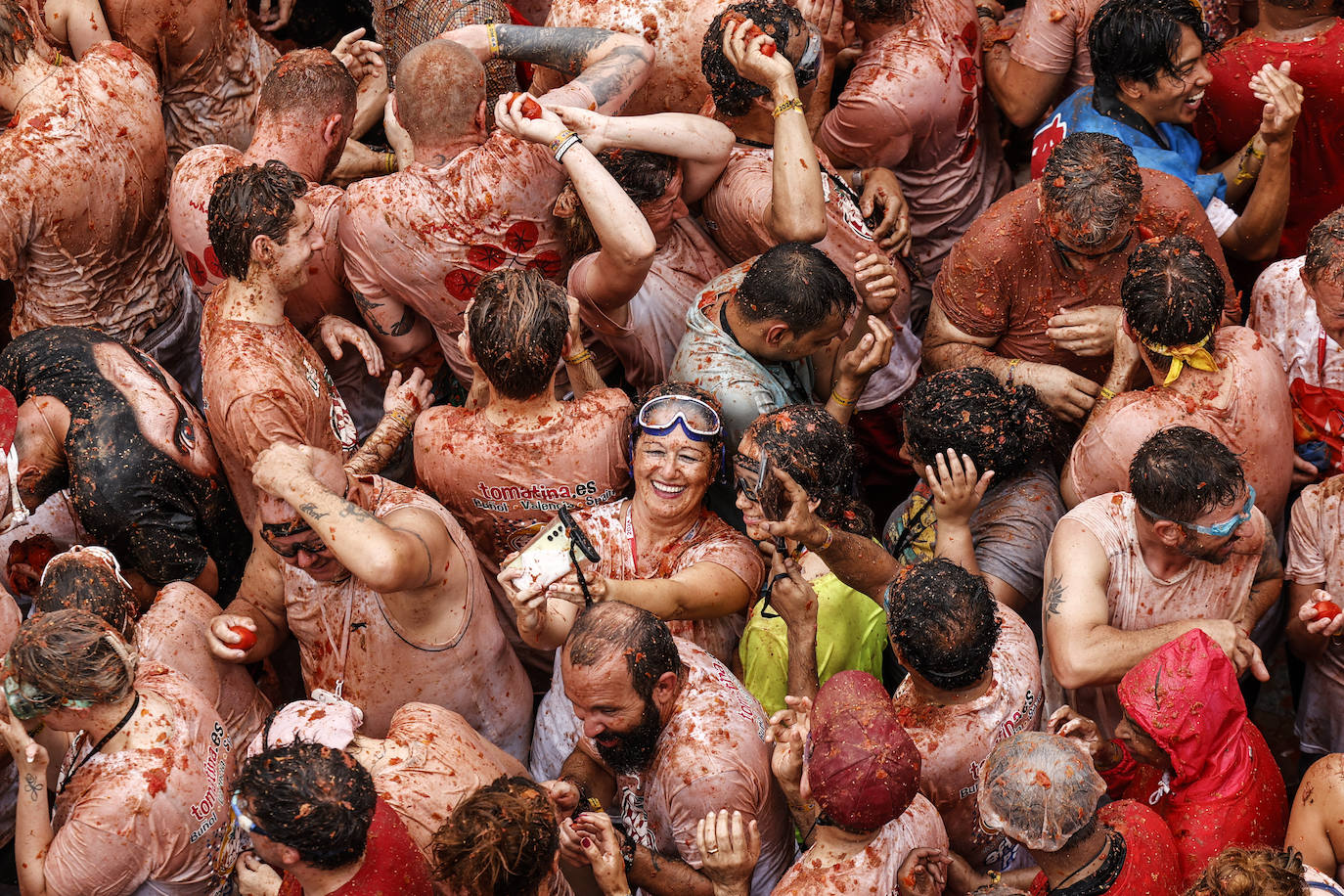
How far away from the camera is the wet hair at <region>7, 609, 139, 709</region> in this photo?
3818 mm

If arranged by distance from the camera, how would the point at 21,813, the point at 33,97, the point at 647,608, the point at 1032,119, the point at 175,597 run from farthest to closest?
the point at 1032,119, the point at 33,97, the point at 175,597, the point at 647,608, the point at 21,813

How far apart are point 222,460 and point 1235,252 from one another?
180 inches

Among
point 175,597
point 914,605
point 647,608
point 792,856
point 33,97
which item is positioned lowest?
point 792,856

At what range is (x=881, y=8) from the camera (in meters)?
5.93

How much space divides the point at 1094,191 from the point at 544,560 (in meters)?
2.47

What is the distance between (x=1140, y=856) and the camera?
352 centimetres

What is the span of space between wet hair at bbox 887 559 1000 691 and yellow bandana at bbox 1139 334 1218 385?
4.01 ft

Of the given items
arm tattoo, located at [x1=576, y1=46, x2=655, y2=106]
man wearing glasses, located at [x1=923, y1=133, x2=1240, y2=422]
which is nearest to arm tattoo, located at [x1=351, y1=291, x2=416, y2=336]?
arm tattoo, located at [x1=576, y1=46, x2=655, y2=106]

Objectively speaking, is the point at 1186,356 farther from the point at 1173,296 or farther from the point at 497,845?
the point at 497,845

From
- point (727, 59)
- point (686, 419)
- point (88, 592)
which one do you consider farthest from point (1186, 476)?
point (88, 592)

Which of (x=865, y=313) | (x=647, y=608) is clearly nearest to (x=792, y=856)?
(x=647, y=608)

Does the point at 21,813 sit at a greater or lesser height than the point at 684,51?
lesser

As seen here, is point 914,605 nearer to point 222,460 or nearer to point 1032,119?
point 222,460

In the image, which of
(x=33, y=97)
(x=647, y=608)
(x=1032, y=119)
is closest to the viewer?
(x=647, y=608)
